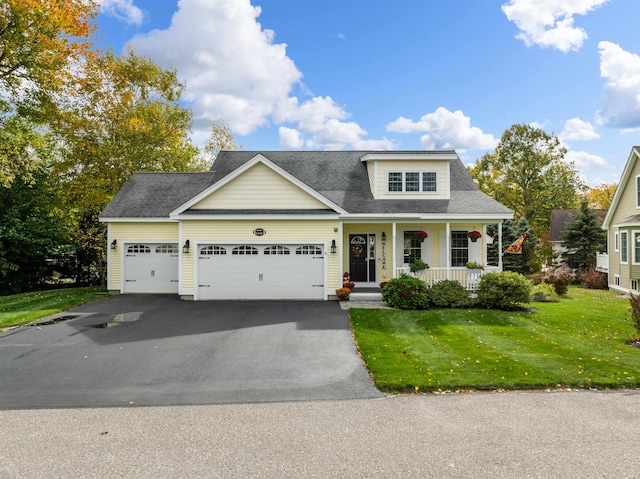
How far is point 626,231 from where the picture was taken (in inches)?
743

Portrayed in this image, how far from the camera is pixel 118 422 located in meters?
5.41

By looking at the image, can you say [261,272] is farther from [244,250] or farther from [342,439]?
[342,439]

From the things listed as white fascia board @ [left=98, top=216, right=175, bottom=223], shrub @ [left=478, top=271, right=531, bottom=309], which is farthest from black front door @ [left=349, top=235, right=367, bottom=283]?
white fascia board @ [left=98, top=216, right=175, bottom=223]

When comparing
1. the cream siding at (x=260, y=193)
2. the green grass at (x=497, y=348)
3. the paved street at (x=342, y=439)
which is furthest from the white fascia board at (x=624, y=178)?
the paved street at (x=342, y=439)

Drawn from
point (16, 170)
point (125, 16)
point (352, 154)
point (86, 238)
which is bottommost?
point (86, 238)

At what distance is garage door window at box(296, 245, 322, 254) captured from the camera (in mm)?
15809

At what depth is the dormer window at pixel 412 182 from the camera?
58.9 feet

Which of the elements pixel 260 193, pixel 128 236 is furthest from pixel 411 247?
pixel 128 236

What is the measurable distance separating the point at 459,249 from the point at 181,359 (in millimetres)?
12970

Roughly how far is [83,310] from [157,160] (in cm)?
1556

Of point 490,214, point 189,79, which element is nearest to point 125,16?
point 189,79

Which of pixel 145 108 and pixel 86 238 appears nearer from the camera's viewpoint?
pixel 86 238

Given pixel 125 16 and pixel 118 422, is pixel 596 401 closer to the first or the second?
pixel 118 422

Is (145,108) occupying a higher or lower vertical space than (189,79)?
lower
